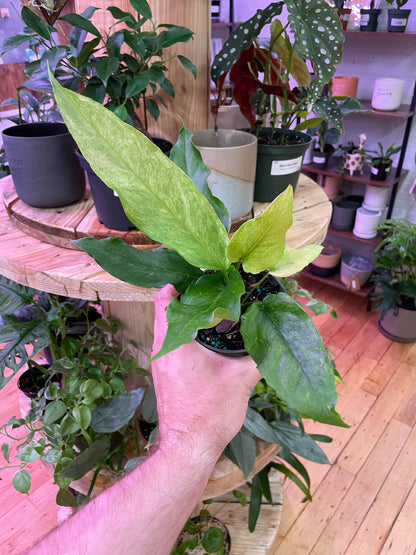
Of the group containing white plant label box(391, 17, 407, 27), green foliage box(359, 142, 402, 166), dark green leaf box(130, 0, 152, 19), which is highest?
white plant label box(391, 17, 407, 27)

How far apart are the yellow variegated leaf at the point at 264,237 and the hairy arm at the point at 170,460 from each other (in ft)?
0.39

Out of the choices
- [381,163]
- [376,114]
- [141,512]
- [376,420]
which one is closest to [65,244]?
[141,512]

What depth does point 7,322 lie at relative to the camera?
94 centimetres

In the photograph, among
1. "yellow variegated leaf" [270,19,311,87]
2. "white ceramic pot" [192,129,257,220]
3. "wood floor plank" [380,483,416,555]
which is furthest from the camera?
"wood floor plank" [380,483,416,555]

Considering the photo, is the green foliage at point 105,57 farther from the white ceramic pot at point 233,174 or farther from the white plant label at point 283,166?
the white plant label at point 283,166

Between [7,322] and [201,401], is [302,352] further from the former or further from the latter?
[7,322]

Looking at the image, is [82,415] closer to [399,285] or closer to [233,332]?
[233,332]

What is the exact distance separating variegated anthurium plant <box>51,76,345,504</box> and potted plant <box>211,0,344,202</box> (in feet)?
1.12

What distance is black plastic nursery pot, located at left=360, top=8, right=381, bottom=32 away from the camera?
2111mm

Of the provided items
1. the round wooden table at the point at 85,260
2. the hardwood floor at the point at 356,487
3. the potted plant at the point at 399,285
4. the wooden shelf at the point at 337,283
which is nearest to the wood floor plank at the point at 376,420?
the hardwood floor at the point at 356,487

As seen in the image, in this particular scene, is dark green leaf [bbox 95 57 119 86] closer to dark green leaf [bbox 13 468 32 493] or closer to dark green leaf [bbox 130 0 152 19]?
dark green leaf [bbox 130 0 152 19]

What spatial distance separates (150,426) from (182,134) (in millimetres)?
851

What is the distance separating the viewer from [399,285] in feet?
7.33

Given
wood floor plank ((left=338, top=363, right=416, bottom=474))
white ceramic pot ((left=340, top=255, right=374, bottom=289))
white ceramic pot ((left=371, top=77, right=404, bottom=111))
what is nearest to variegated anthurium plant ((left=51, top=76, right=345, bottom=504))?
wood floor plank ((left=338, top=363, right=416, bottom=474))
